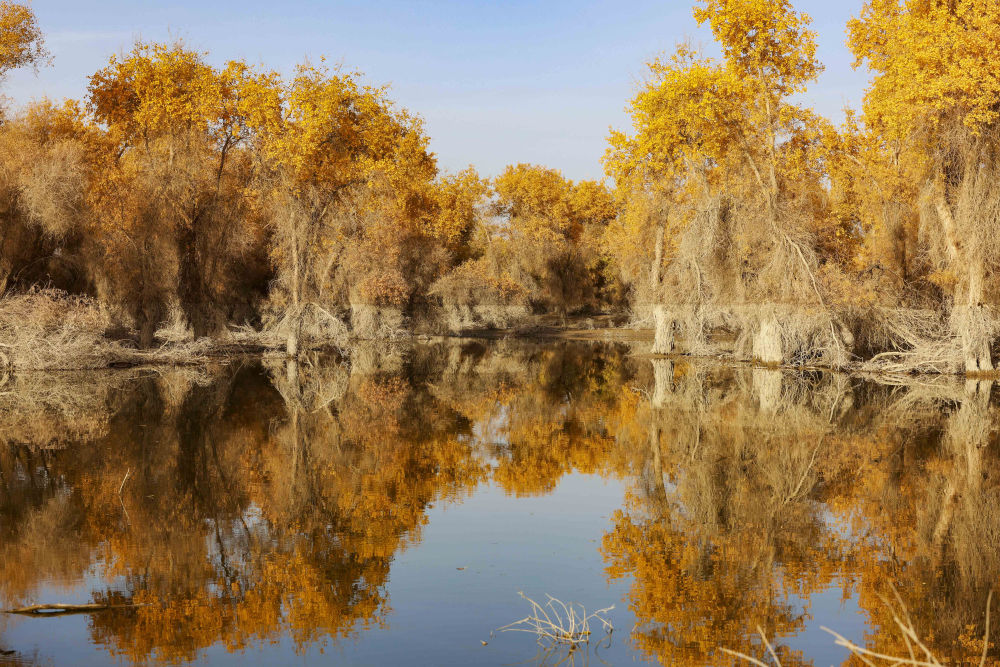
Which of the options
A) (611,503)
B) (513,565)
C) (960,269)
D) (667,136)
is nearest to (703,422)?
(611,503)

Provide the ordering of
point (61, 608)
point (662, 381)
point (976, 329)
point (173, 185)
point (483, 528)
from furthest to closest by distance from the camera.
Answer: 1. point (173, 185)
2. point (662, 381)
3. point (976, 329)
4. point (483, 528)
5. point (61, 608)

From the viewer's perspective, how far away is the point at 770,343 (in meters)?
28.1

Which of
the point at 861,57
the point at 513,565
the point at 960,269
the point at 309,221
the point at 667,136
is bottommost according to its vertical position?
the point at 513,565

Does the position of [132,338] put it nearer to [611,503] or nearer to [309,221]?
[309,221]

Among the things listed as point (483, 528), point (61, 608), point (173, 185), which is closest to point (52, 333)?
point (173, 185)

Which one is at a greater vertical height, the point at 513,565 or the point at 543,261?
the point at 543,261

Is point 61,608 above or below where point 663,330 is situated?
below

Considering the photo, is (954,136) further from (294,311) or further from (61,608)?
(61,608)

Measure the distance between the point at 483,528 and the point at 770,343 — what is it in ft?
66.0

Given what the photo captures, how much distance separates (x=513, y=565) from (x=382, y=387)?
15.0 metres

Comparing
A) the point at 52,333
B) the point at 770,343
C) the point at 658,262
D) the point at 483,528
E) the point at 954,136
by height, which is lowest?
the point at 483,528

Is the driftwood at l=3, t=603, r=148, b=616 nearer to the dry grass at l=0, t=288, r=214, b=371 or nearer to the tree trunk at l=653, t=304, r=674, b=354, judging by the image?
the dry grass at l=0, t=288, r=214, b=371

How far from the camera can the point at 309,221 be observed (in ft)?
109

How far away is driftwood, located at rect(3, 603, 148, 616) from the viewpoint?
704 cm
